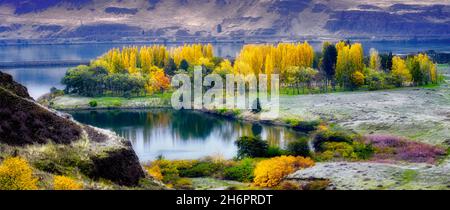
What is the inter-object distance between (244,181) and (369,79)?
114 feet

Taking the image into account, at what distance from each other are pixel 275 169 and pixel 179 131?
19.0 m

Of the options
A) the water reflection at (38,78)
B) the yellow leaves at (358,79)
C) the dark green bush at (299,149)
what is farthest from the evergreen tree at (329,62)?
the dark green bush at (299,149)

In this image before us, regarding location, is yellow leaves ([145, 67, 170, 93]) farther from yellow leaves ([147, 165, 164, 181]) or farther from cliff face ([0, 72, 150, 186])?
cliff face ([0, 72, 150, 186])

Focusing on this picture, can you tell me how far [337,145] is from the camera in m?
33.2

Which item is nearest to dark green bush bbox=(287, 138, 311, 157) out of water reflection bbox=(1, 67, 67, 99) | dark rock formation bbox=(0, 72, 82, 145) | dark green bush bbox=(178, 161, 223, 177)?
dark green bush bbox=(178, 161, 223, 177)

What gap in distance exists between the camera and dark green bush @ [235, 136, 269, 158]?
32.0 meters

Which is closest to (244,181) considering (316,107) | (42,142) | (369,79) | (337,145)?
(337,145)

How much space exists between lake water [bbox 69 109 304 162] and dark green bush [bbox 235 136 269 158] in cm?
187

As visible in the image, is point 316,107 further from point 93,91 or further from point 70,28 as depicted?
point 70,28

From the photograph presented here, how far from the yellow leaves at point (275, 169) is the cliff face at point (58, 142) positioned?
656 centimetres

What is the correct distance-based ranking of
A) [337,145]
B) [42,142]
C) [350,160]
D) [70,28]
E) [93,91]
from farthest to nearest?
[70,28], [93,91], [337,145], [350,160], [42,142]

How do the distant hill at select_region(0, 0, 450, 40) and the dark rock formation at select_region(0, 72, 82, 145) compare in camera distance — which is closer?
the dark rock formation at select_region(0, 72, 82, 145)

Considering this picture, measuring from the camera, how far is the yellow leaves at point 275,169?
26.2m

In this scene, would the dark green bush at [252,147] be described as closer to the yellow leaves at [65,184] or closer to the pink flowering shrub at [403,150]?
the pink flowering shrub at [403,150]
